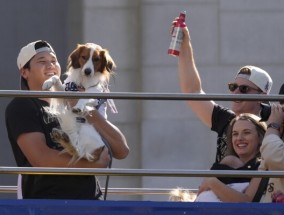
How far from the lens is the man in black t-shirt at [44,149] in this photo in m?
6.76

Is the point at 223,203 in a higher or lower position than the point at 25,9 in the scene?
lower

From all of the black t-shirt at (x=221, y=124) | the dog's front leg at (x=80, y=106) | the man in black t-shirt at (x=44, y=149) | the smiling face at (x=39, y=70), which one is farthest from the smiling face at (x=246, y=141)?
the smiling face at (x=39, y=70)

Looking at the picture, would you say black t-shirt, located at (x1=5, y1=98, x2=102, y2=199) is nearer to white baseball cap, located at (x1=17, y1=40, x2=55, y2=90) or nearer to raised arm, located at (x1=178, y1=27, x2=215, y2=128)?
white baseball cap, located at (x1=17, y1=40, x2=55, y2=90)

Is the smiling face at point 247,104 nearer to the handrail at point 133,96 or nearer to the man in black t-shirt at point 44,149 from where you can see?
the man in black t-shirt at point 44,149

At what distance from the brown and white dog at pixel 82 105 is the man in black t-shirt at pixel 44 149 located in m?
0.04

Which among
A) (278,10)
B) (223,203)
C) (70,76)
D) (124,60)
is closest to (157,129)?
(124,60)

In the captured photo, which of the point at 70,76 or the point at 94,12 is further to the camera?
the point at 94,12

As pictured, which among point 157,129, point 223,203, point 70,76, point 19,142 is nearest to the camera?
point 223,203

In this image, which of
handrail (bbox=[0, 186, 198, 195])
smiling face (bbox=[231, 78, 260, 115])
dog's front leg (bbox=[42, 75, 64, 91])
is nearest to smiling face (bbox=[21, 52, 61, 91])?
dog's front leg (bbox=[42, 75, 64, 91])

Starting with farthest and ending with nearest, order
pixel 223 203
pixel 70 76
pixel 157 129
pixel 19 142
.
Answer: pixel 157 129 → pixel 70 76 → pixel 19 142 → pixel 223 203

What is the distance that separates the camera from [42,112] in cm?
696

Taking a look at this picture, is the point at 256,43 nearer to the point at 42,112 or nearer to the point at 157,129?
the point at 157,129

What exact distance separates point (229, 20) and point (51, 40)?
69.3 inches

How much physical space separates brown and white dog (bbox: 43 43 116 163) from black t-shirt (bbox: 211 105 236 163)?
2.15 feet
